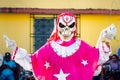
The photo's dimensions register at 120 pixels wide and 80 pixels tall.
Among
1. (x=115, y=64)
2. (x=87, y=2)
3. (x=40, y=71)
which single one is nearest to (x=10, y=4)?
(x=87, y=2)

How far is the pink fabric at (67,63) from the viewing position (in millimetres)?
8508

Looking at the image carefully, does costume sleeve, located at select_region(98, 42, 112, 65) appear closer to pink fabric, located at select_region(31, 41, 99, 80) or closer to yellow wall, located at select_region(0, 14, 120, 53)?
pink fabric, located at select_region(31, 41, 99, 80)

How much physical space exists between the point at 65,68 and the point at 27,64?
0.59m

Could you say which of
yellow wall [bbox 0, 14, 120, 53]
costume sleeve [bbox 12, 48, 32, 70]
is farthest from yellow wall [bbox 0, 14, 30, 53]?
costume sleeve [bbox 12, 48, 32, 70]

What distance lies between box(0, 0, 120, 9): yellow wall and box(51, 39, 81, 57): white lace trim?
6173 mm

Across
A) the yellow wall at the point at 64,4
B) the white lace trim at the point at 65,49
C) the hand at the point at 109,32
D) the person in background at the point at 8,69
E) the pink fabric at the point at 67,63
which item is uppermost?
the yellow wall at the point at 64,4

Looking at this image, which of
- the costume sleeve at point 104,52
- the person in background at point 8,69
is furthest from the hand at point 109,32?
the person in background at point 8,69

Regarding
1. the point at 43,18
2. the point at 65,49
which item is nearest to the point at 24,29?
the point at 43,18

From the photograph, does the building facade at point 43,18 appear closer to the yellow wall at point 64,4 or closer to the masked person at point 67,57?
the yellow wall at point 64,4

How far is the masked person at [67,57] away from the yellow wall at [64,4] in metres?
6.12

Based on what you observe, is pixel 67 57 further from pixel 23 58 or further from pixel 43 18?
pixel 43 18

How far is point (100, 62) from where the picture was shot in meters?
8.62

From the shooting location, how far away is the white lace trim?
855 cm

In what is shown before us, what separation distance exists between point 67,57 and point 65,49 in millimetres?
138
